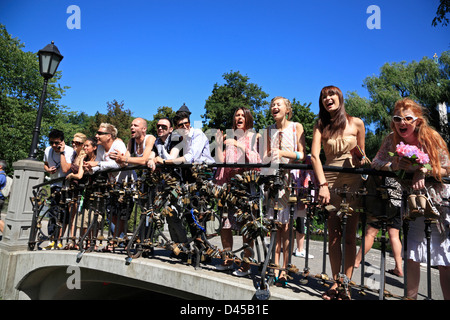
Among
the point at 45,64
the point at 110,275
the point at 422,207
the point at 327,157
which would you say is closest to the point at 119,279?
the point at 110,275

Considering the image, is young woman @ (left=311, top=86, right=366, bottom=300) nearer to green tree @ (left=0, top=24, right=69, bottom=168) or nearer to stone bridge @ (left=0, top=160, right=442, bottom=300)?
stone bridge @ (left=0, top=160, right=442, bottom=300)

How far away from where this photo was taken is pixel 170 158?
13.5 feet

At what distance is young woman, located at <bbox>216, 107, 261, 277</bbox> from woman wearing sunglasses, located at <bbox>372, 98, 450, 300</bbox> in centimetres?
157

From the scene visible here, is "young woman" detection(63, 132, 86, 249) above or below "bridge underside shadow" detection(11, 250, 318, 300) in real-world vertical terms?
above

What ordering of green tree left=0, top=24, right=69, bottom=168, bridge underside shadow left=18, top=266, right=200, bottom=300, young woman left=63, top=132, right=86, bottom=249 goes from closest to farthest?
young woman left=63, top=132, right=86, bottom=249, bridge underside shadow left=18, top=266, right=200, bottom=300, green tree left=0, top=24, right=69, bottom=168

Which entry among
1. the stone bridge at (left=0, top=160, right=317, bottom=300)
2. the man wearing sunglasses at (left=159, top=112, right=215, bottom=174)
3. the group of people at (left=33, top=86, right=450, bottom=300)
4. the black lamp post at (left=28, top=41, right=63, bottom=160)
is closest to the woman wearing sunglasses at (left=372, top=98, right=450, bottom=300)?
the group of people at (left=33, top=86, right=450, bottom=300)

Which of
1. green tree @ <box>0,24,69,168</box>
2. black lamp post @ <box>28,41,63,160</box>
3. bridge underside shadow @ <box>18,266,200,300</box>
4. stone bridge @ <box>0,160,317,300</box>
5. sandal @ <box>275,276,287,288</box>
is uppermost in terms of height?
green tree @ <box>0,24,69,168</box>

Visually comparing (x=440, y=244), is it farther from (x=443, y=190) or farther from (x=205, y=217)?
(x=205, y=217)

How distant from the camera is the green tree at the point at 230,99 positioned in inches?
1291

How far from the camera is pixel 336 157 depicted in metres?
3.29

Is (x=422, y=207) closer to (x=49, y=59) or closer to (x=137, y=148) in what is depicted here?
(x=137, y=148)

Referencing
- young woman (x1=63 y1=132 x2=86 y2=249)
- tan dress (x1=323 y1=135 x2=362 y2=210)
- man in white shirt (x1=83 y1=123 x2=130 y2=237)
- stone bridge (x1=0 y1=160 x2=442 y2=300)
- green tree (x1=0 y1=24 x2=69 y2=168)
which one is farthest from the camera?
green tree (x1=0 y1=24 x2=69 y2=168)

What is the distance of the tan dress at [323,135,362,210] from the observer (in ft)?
10.3

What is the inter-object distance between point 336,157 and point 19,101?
28649mm
